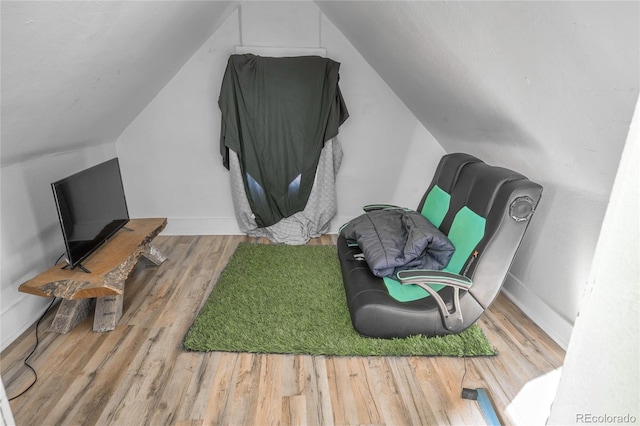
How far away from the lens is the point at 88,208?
2312mm

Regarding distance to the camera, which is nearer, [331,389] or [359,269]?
[331,389]

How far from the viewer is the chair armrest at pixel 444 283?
1870 mm

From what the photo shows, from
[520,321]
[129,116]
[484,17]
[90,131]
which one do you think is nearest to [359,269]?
[520,321]

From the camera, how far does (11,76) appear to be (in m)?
1.47

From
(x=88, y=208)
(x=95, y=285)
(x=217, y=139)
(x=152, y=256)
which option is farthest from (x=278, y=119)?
(x=95, y=285)

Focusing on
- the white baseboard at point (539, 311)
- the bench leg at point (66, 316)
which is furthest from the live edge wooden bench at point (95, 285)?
the white baseboard at point (539, 311)

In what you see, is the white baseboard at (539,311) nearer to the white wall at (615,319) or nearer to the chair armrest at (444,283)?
the chair armrest at (444,283)

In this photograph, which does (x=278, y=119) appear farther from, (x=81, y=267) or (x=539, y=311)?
(x=539, y=311)

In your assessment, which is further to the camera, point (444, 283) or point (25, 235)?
point (25, 235)

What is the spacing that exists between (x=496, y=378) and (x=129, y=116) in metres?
3.44

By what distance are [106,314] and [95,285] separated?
11.7 inches

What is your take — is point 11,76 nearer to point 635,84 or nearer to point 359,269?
point 359,269

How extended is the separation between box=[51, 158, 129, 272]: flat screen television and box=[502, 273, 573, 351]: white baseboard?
279 centimetres
